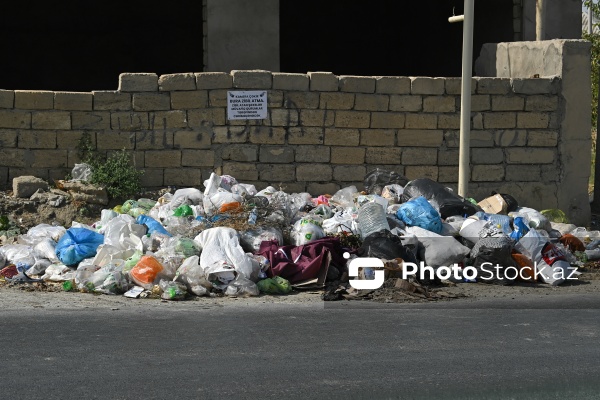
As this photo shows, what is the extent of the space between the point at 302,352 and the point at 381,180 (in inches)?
217

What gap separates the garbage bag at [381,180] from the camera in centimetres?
1171

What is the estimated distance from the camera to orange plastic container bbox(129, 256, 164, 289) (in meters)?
8.77

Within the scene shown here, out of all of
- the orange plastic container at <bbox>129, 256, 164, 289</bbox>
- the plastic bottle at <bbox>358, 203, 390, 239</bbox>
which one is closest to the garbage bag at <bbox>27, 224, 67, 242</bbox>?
the orange plastic container at <bbox>129, 256, 164, 289</bbox>

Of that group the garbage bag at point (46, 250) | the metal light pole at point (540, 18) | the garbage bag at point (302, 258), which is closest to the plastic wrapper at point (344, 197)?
the garbage bag at point (302, 258)

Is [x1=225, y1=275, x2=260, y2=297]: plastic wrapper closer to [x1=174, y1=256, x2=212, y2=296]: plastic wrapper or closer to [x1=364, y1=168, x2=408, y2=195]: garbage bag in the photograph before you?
[x1=174, y1=256, x2=212, y2=296]: plastic wrapper

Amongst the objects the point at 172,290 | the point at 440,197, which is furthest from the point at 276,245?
the point at 440,197

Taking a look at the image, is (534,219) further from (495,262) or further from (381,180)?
(381,180)

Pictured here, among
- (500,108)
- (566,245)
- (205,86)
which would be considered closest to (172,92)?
(205,86)

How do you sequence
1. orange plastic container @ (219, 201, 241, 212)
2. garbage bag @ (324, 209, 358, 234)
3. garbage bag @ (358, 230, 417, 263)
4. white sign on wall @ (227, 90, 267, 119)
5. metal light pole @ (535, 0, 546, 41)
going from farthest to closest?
metal light pole @ (535, 0, 546, 41), white sign on wall @ (227, 90, 267, 119), orange plastic container @ (219, 201, 241, 212), garbage bag @ (324, 209, 358, 234), garbage bag @ (358, 230, 417, 263)

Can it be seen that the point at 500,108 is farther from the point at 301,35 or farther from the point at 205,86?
the point at 301,35

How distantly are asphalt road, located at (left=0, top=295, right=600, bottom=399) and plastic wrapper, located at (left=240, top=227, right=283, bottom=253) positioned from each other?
1.25 meters

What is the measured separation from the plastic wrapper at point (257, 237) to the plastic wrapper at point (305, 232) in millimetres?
171

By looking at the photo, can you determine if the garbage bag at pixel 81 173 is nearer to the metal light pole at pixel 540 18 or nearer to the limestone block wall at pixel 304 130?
the limestone block wall at pixel 304 130

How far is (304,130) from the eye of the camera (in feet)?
39.0
